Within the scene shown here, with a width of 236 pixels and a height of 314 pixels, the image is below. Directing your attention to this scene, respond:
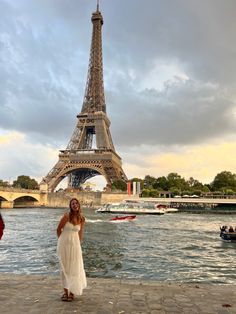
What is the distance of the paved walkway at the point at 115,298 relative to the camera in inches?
280

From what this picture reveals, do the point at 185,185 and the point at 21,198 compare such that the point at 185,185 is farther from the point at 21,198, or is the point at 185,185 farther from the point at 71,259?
the point at 71,259

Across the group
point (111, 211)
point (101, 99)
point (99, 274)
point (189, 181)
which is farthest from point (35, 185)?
point (99, 274)

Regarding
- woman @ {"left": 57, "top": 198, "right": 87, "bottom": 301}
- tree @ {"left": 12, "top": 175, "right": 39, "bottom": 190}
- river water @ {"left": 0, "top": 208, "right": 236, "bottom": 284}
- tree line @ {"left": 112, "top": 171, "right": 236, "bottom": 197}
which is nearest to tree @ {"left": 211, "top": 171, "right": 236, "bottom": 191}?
tree line @ {"left": 112, "top": 171, "right": 236, "bottom": 197}

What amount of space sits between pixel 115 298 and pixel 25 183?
142845 mm

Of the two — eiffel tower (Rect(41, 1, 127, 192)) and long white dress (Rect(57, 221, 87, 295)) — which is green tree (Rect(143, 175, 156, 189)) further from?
long white dress (Rect(57, 221, 87, 295))

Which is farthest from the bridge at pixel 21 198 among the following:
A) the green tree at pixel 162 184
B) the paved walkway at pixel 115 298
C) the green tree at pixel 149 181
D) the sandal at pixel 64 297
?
the sandal at pixel 64 297

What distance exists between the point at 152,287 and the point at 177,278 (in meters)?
6.46

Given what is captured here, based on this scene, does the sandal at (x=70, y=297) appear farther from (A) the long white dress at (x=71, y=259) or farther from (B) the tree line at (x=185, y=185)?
(B) the tree line at (x=185, y=185)

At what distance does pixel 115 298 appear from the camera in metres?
7.89

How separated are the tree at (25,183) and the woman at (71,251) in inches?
5487

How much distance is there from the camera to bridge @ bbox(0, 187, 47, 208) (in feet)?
292

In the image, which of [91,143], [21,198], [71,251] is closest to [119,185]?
[91,143]

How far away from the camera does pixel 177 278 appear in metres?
15.1

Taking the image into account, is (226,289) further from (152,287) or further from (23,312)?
(23,312)
